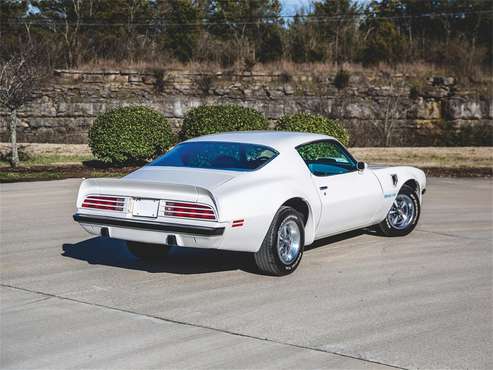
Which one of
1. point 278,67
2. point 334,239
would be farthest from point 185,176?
point 278,67

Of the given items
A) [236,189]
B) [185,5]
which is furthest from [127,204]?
[185,5]

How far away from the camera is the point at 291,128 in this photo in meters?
20.2

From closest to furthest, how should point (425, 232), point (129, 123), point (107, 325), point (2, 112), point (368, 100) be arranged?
1. point (107, 325)
2. point (425, 232)
3. point (129, 123)
4. point (2, 112)
5. point (368, 100)

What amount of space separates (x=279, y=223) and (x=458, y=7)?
164 feet

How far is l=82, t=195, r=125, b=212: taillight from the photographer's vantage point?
7145 mm

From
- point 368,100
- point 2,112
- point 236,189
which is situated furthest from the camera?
point 368,100

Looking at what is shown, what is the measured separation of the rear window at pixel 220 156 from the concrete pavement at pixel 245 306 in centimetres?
107

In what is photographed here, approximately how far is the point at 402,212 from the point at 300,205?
2.45 meters

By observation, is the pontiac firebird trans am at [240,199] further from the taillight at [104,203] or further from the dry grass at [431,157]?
the dry grass at [431,157]

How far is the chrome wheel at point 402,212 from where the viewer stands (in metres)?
9.62

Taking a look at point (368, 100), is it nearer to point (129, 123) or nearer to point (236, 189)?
point (129, 123)

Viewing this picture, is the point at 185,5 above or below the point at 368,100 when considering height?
above

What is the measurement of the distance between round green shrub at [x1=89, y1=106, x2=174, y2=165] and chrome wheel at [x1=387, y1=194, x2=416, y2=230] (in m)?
11.5

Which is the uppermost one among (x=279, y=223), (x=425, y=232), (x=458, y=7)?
(x=458, y=7)
